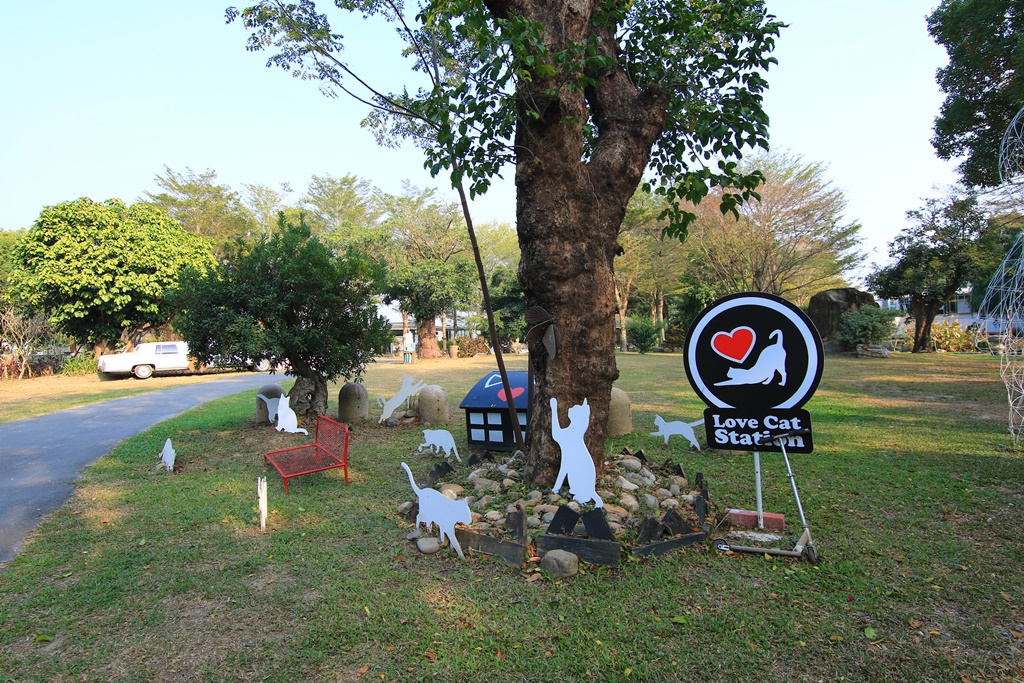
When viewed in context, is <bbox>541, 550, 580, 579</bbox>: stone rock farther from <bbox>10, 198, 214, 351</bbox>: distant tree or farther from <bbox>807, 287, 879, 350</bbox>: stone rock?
<bbox>807, 287, 879, 350</bbox>: stone rock

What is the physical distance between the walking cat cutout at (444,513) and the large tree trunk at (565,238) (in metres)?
1.19

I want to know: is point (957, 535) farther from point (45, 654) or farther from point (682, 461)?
point (45, 654)

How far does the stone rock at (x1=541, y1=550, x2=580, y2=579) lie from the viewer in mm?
3969

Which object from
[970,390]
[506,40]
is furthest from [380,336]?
[970,390]

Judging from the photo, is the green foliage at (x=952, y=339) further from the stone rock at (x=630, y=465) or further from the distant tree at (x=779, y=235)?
the stone rock at (x=630, y=465)

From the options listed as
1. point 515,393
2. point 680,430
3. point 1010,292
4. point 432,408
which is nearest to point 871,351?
point 1010,292

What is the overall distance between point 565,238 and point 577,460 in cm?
199

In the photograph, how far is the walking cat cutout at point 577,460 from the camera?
4.73 metres

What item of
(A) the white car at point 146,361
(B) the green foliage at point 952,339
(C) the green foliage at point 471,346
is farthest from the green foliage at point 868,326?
(A) the white car at point 146,361

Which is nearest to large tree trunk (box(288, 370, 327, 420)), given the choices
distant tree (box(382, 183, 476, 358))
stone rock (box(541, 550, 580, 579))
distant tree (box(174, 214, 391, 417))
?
distant tree (box(174, 214, 391, 417))

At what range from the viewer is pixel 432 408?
35.0ft

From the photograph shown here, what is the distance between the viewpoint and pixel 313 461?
7410 mm

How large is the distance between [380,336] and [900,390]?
40.5 feet

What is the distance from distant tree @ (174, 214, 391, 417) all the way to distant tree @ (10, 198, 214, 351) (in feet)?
45.1
